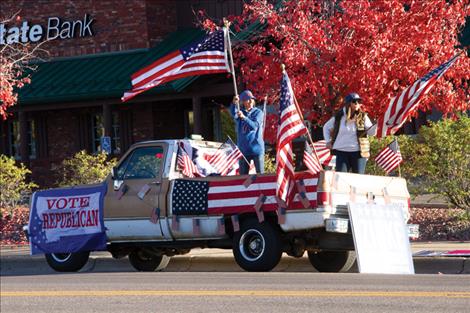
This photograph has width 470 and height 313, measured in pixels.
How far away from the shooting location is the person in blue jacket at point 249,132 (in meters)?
16.0

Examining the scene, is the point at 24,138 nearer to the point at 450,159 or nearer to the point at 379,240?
the point at 450,159

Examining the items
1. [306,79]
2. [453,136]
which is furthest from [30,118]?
[453,136]

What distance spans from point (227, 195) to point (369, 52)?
265 inches

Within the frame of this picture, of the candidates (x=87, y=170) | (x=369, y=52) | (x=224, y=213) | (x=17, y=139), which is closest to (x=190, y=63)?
(x=224, y=213)

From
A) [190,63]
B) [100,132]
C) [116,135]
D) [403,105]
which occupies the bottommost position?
[403,105]

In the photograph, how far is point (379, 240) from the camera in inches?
576

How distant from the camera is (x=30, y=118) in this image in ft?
124

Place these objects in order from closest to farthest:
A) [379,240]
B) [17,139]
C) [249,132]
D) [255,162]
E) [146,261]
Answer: [379,240] < [249,132] < [255,162] < [146,261] < [17,139]

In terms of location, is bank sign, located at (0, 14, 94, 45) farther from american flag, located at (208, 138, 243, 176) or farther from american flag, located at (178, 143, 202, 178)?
american flag, located at (178, 143, 202, 178)

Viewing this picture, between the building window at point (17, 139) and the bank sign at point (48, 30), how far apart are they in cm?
291

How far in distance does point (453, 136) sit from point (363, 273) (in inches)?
256

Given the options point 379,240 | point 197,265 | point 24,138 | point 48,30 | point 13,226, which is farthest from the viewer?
point 48,30

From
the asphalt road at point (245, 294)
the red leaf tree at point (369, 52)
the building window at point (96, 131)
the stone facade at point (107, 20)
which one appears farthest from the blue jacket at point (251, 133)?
the building window at point (96, 131)

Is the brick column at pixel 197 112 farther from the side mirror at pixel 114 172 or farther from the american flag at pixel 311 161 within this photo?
the american flag at pixel 311 161
